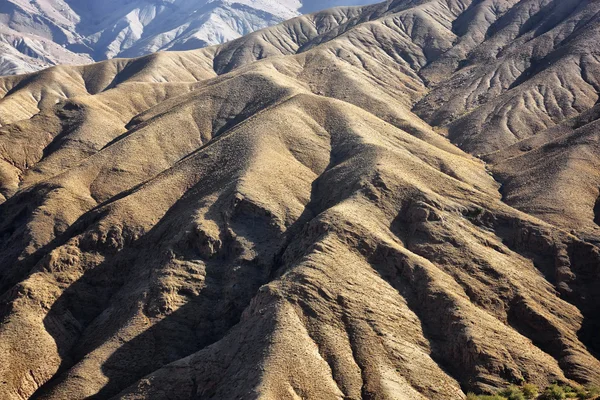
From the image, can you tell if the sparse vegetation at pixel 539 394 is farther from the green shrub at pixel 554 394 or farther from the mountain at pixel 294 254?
the mountain at pixel 294 254

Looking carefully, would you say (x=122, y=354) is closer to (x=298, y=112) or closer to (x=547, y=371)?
Answer: (x=547, y=371)

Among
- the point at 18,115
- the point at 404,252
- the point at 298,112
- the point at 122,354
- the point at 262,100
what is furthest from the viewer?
the point at 18,115

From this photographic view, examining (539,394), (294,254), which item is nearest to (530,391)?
(539,394)

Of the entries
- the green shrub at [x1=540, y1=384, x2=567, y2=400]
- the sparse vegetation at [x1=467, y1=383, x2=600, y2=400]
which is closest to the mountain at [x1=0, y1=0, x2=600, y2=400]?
the sparse vegetation at [x1=467, y1=383, x2=600, y2=400]

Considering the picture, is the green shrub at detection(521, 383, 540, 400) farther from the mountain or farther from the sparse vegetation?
the mountain

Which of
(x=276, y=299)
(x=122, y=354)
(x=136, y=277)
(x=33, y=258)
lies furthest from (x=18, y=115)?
(x=276, y=299)
